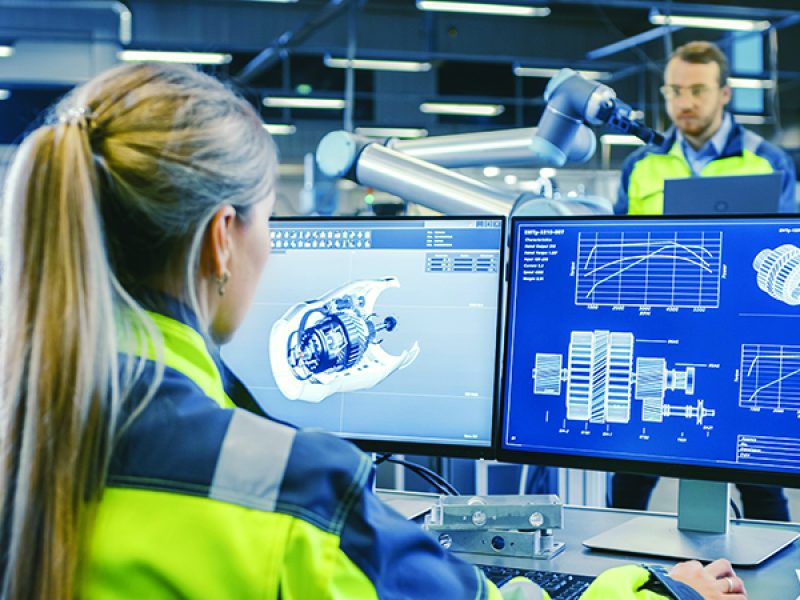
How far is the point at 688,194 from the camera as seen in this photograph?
72.9 inches

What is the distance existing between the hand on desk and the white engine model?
0.46 m

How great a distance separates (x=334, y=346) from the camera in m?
1.38

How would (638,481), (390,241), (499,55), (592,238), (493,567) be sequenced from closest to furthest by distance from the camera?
1. (493,567)
2. (592,238)
3. (390,241)
4. (638,481)
5. (499,55)

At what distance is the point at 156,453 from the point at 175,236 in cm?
17

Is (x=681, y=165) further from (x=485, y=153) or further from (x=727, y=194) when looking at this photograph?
(x=485, y=153)

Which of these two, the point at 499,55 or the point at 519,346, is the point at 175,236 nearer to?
the point at 519,346

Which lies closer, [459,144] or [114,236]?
[114,236]

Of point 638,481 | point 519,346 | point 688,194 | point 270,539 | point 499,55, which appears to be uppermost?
point 499,55

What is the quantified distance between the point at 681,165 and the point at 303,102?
31.2 feet

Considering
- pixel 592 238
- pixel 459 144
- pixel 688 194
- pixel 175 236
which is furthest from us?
pixel 688 194

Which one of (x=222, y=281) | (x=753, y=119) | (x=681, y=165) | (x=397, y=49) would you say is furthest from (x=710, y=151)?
(x=753, y=119)

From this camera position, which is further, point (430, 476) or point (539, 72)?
point (539, 72)

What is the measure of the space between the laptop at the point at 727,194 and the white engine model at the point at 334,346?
26.4 inches

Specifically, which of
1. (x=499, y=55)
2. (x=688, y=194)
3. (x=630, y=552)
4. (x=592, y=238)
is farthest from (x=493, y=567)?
(x=499, y=55)
